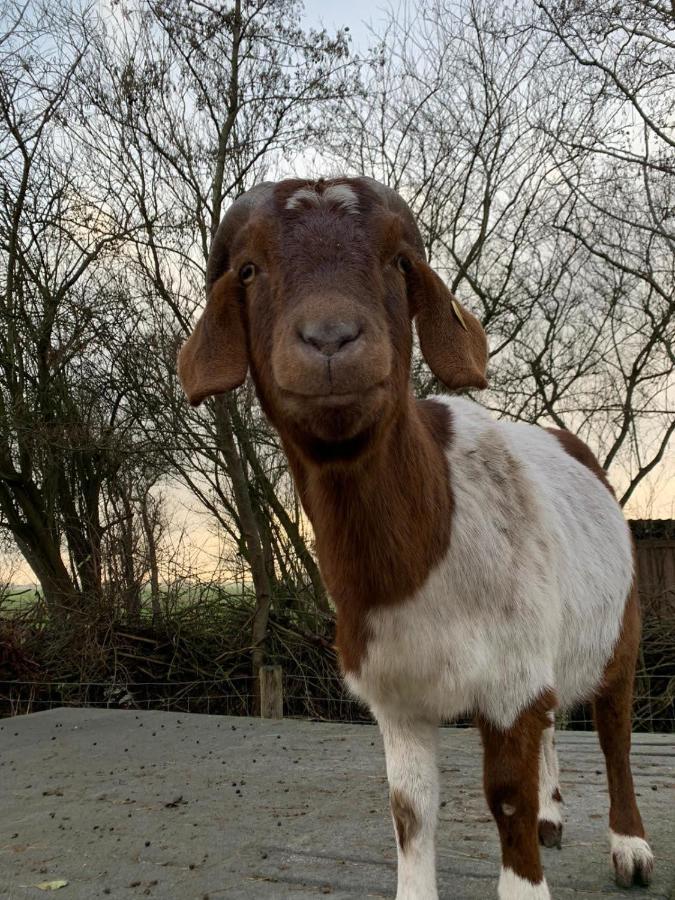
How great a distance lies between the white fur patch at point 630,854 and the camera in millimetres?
3436

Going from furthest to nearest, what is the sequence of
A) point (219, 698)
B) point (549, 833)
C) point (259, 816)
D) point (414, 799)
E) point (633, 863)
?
point (219, 698) < point (259, 816) < point (549, 833) < point (633, 863) < point (414, 799)

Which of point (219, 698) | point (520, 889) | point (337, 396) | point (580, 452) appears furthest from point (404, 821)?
point (219, 698)

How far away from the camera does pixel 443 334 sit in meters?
2.80

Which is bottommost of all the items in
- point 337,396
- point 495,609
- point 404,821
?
point 404,821

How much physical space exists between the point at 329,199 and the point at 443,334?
53 cm

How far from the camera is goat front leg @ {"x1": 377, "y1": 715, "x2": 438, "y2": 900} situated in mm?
2920

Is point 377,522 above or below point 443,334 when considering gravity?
below

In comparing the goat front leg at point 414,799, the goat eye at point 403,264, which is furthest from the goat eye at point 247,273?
the goat front leg at point 414,799

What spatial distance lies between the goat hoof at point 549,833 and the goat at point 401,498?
3.12 feet

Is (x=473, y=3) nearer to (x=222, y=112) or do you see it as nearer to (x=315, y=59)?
(x=315, y=59)

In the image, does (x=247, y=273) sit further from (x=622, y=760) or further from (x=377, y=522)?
(x=622, y=760)

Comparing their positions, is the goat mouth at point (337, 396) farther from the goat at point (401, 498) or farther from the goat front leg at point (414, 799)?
the goat front leg at point (414, 799)

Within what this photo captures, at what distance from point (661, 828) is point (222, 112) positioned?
24.2ft

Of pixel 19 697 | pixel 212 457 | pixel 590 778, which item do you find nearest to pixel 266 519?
pixel 212 457
